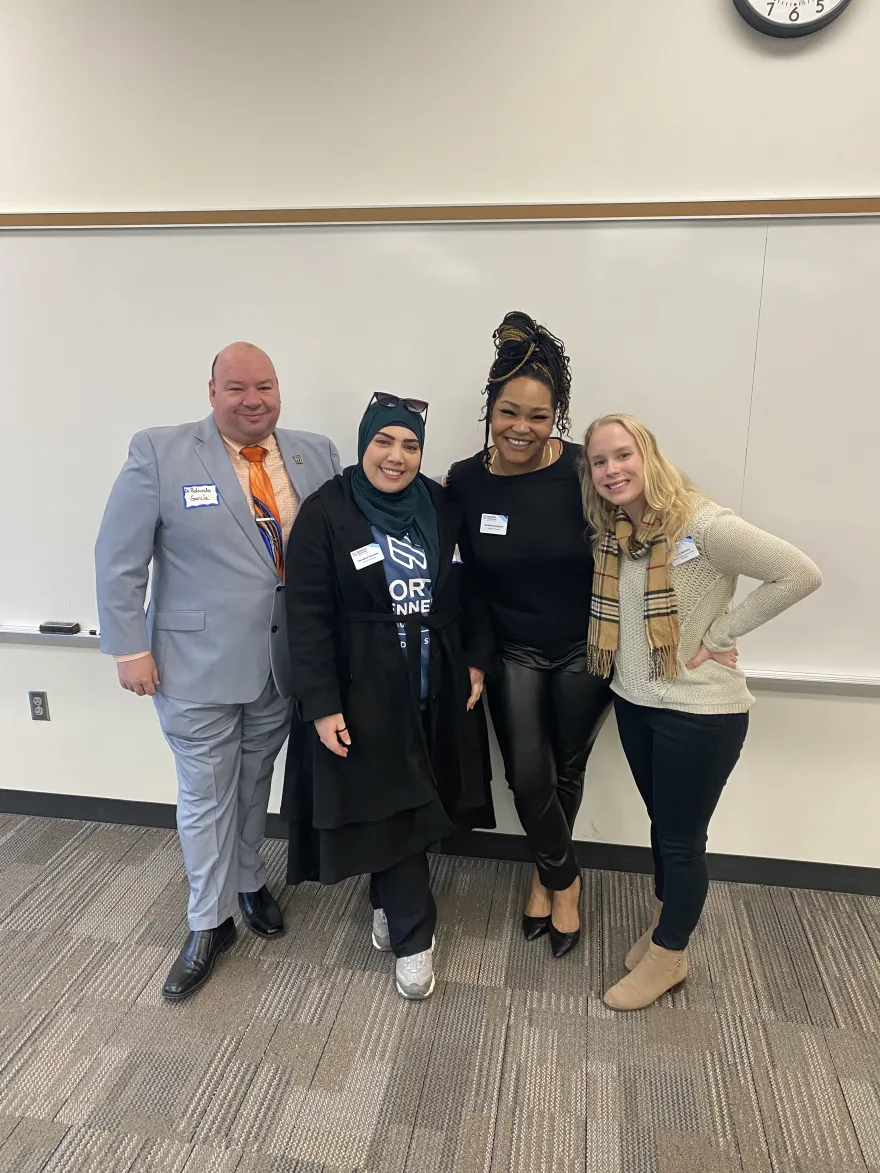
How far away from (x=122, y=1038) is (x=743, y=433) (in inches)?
91.5

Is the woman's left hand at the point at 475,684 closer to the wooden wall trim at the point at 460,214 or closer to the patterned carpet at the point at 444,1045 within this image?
the patterned carpet at the point at 444,1045

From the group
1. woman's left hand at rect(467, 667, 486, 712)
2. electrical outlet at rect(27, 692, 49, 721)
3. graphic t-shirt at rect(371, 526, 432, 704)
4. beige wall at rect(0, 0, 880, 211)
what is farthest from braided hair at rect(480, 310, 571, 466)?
electrical outlet at rect(27, 692, 49, 721)

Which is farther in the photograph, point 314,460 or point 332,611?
point 314,460

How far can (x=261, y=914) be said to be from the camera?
2.10 meters

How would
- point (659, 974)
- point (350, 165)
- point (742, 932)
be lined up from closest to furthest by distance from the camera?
point (659, 974) → point (350, 165) → point (742, 932)

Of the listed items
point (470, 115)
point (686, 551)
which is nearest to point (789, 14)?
point (470, 115)

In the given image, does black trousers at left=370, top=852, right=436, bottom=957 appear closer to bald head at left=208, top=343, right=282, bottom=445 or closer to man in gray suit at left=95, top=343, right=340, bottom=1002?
man in gray suit at left=95, top=343, right=340, bottom=1002

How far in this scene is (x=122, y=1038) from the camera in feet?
5.72

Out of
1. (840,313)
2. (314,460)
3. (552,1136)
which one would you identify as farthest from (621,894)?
(840,313)

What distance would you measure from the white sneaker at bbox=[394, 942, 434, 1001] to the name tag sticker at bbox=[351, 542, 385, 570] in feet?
3.55

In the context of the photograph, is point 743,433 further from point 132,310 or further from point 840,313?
point 132,310

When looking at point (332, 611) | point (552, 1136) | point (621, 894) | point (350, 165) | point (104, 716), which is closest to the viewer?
point (552, 1136)

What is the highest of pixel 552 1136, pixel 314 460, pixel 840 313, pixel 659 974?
pixel 840 313

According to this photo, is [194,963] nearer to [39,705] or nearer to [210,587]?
[210,587]
